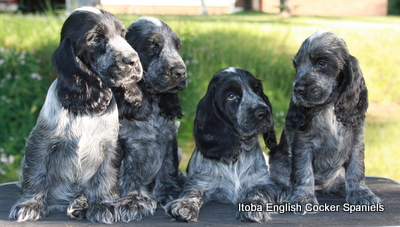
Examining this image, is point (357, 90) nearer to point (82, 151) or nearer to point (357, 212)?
point (357, 212)

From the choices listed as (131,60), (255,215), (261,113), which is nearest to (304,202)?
(255,215)

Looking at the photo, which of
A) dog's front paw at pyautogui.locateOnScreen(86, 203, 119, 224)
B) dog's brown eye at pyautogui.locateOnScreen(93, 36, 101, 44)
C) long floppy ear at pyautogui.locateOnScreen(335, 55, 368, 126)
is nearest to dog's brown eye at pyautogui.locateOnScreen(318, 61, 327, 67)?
long floppy ear at pyautogui.locateOnScreen(335, 55, 368, 126)

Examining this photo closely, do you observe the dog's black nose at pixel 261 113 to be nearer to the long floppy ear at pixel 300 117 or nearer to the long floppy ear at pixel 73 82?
the long floppy ear at pixel 300 117

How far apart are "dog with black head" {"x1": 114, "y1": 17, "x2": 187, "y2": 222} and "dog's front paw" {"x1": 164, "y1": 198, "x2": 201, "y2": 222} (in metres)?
0.19

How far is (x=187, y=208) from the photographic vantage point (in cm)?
349

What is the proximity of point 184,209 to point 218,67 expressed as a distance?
4.39m

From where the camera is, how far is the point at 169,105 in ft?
12.9

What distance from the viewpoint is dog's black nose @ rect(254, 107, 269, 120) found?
3.57 metres

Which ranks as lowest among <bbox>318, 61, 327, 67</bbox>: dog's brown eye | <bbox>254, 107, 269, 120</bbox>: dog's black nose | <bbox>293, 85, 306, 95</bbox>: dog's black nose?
<bbox>254, 107, 269, 120</bbox>: dog's black nose

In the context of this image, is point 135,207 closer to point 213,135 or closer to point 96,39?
point 213,135

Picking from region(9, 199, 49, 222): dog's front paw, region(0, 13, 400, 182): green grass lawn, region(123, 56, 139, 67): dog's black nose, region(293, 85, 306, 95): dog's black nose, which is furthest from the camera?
region(0, 13, 400, 182): green grass lawn

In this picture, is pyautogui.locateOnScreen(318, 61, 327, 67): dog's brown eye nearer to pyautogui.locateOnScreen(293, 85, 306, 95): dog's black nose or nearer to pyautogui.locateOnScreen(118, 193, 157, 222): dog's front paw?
pyautogui.locateOnScreen(293, 85, 306, 95): dog's black nose

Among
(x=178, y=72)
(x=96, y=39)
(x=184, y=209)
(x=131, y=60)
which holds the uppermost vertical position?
(x=96, y=39)

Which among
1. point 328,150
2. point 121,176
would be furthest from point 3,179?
point 328,150
